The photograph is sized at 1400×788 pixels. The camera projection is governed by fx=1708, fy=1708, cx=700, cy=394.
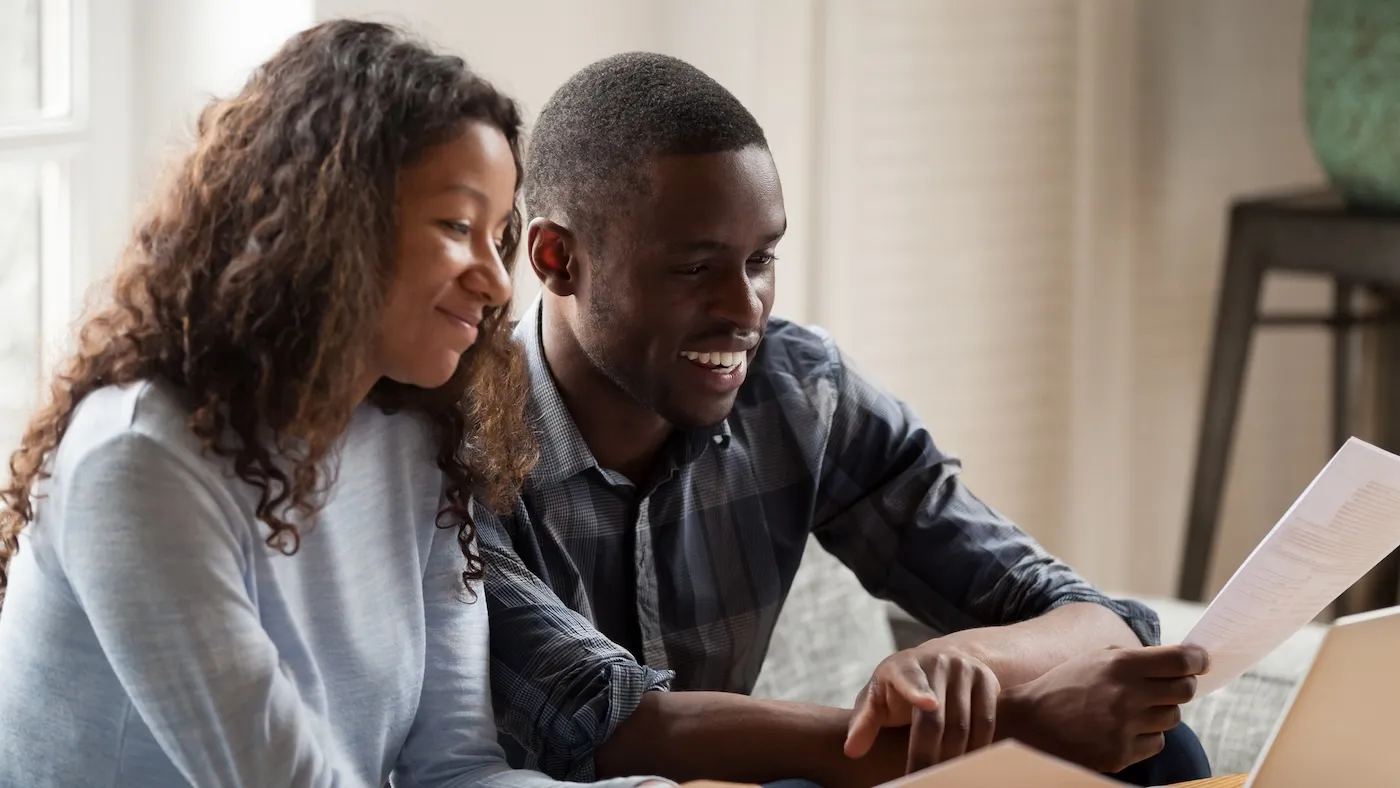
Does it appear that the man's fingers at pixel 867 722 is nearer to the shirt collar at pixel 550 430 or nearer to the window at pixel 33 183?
the shirt collar at pixel 550 430

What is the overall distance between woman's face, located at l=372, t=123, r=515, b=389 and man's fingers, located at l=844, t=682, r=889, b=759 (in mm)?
408

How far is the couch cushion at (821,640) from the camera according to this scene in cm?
190

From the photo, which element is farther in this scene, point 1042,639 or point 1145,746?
point 1042,639

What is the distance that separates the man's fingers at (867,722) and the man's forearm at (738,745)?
0.02m

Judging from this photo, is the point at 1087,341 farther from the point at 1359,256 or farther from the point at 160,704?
the point at 160,704

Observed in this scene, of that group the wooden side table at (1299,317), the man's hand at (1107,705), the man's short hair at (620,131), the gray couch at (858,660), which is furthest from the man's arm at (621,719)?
the wooden side table at (1299,317)

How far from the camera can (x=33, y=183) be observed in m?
1.85

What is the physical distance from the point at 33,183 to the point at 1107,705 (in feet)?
4.13

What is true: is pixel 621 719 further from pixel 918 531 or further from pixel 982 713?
pixel 918 531

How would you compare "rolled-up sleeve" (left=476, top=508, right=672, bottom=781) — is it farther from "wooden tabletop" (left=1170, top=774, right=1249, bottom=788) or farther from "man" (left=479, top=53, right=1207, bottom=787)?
"wooden tabletop" (left=1170, top=774, right=1249, bottom=788)

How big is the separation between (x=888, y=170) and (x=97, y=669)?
5.67ft

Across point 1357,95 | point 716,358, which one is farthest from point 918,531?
point 1357,95

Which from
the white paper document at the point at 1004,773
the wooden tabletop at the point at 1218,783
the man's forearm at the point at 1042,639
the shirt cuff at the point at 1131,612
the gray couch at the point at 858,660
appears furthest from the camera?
the gray couch at the point at 858,660

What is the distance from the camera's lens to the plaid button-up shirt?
1473 millimetres
